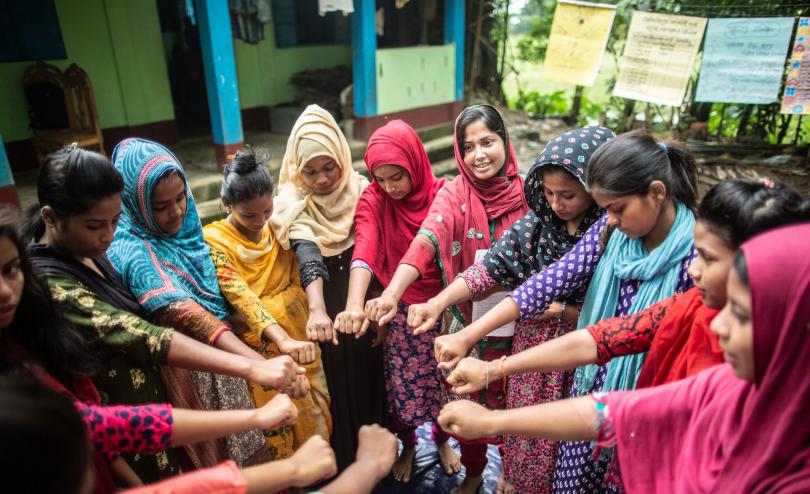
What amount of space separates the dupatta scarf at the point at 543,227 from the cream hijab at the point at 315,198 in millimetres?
742

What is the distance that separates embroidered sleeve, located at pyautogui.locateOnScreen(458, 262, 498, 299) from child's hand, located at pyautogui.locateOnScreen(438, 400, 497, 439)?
2.21ft

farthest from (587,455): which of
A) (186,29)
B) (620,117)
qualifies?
(186,29)

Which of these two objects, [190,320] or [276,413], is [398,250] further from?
[276,413]

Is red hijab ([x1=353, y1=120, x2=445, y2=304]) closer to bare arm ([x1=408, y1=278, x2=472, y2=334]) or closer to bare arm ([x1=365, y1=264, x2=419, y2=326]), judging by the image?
bare arm ([x1=365, y1=264, x2=419, y2=326])

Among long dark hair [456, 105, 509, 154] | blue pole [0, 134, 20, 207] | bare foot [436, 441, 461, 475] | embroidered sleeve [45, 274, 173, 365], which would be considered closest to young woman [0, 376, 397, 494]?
embroidered sleeve [45, 274, 173, 365]

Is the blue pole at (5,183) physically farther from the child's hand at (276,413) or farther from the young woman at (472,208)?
the child's hand at (276,413)

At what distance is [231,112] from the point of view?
6004 mm

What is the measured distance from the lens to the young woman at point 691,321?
1153mm

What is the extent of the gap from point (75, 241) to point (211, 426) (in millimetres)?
688

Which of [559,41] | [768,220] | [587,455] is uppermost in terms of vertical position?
[559,41]

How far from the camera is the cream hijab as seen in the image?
2.21 meters

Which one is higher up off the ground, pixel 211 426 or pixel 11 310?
pixel 11 310

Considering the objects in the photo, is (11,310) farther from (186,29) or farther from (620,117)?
(620,117)

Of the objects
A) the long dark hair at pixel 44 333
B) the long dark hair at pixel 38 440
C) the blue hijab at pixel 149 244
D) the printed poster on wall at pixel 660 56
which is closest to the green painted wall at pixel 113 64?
the blue hijab at pixel 149 244
